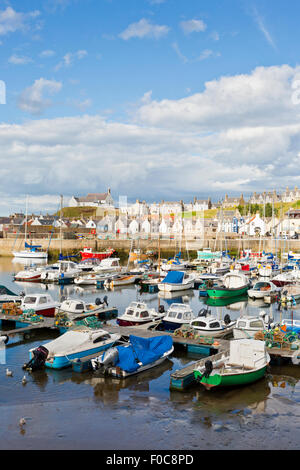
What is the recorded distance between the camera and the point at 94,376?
19.0m

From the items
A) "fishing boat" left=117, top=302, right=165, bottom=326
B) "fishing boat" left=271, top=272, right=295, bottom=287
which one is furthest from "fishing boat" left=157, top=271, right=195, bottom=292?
"fishing boat" left=117, top=302, right=165, bottom=326

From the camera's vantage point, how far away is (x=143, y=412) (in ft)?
50.2

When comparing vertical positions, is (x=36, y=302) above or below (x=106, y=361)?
above

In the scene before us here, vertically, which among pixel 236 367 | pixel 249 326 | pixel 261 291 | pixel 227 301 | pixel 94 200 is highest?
pixel 94 200

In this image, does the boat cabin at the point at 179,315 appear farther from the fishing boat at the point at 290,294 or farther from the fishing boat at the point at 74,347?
the fishing boat at the point at 290,294

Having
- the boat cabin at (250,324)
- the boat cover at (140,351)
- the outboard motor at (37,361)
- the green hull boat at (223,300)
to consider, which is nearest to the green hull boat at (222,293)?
the green hull boat at (223,300)

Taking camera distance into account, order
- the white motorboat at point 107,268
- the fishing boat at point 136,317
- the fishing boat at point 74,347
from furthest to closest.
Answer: the white motorboat at point 107,268
the fishing boat at point 136,317
the fishing boat at point 74,347

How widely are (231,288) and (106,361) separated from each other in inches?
997

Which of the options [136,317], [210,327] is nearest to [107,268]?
[136,317]

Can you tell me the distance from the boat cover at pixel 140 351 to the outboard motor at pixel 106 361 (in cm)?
22

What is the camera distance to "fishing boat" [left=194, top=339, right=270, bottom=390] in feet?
56.0

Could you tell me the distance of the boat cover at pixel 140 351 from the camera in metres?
18.8

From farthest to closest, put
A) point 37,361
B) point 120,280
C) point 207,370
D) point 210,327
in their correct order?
point 120,280 → point 210,327 → point 37,361 → point 207,370

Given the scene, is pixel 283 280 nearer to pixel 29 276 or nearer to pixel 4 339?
pixel 29 276
